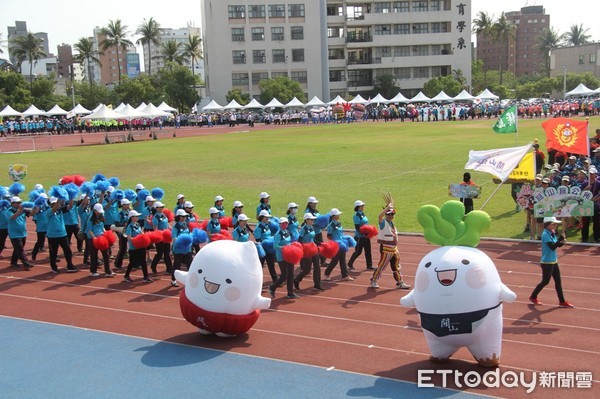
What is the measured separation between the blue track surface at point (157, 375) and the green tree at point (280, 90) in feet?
236

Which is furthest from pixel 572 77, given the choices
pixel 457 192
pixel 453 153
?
pixel 457 192

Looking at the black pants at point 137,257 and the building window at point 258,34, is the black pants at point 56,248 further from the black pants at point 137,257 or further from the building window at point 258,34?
the building window at point 258,34

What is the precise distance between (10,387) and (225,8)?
3383 inches

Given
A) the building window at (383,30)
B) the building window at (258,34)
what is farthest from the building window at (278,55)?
the building window at (383,30)

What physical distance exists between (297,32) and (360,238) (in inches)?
3172

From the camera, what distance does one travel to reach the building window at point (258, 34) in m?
90.8

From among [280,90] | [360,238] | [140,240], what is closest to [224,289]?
[140,240]

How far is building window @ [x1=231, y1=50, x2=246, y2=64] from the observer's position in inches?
3573

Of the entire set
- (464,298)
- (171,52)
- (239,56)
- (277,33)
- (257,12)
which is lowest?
(464,298)

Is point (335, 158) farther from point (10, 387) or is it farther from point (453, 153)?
point (10, 387)

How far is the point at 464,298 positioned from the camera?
8.10 metres

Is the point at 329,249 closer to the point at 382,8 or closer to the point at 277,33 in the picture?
the point at 277,33

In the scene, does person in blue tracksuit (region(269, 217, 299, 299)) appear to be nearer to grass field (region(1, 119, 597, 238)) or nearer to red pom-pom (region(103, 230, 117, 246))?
red pom-pom (region(103, 230, 117, 246))

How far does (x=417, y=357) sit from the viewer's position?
9391mm
